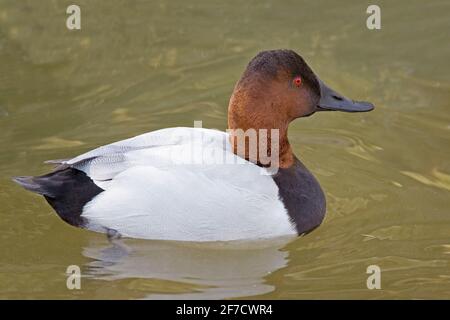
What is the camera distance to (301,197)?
593 centimetres

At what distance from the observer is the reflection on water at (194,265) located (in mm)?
5438

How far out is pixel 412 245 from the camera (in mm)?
5922

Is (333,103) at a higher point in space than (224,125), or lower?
higher

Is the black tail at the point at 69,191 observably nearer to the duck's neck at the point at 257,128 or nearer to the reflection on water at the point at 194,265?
the reflection on water at the point at 194,265

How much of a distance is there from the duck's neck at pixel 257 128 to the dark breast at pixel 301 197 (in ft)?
0.41

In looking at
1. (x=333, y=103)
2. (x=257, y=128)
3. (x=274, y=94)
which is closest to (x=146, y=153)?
(x=257, y=128)

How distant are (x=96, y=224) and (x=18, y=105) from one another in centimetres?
210

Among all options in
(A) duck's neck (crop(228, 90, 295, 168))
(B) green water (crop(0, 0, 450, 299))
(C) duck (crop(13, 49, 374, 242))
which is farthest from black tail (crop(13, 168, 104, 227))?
(A) duck's neck (crop(228, 90, 295, 168))

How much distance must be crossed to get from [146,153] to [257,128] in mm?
658

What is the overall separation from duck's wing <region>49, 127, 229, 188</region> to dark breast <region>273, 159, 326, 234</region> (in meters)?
0.40

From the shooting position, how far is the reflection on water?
5438mm

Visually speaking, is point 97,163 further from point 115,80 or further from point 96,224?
point 115,80

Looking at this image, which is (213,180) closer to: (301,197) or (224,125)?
(301,197)
